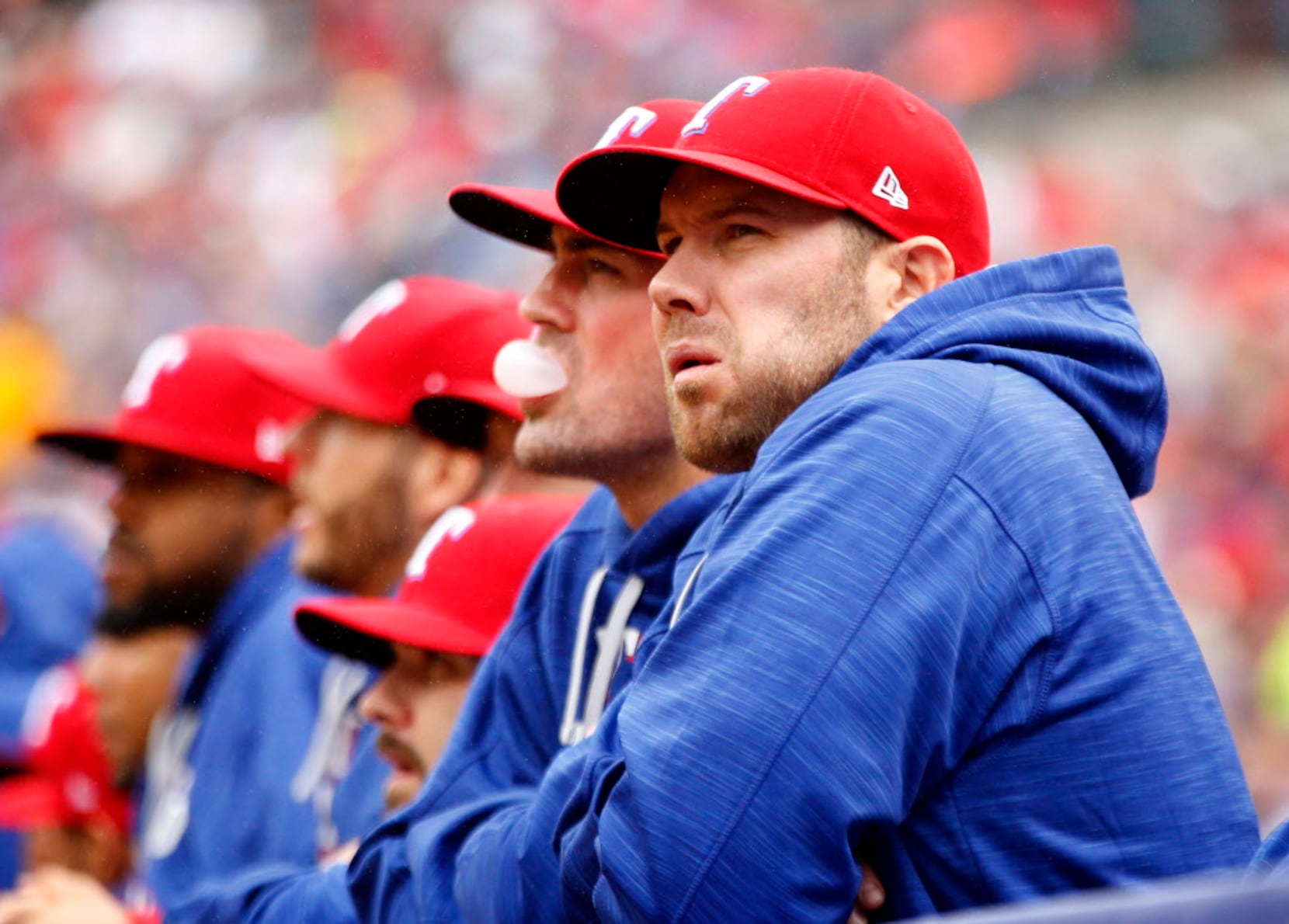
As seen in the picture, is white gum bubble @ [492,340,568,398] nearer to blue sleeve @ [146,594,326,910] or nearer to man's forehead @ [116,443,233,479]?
blue sleeve @ [146,594,326,910]

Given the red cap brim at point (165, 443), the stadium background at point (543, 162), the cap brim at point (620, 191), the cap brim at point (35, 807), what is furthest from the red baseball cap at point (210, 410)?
the stadium background at point (543, 162)

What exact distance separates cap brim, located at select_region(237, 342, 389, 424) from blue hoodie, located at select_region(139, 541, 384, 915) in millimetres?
356

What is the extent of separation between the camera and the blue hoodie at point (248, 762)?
2668 millimetres

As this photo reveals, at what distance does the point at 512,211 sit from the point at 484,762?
0.67 meters

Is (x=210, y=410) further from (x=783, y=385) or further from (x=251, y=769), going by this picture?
(x=783, y=385)

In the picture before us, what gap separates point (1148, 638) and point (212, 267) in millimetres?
7449

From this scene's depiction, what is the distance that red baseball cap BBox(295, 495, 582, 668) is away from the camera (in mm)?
2285

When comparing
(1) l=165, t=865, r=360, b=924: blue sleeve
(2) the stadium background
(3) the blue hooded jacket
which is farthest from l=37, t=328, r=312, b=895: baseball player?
(2) the stadium background

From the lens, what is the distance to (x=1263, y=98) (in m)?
7.35

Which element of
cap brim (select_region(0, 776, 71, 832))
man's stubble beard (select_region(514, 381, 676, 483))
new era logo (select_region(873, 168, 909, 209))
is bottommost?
cap brim (select_region(0, 776, 71, 832))

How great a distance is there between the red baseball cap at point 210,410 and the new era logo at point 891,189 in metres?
1.88

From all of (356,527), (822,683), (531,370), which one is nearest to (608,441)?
(531,370)

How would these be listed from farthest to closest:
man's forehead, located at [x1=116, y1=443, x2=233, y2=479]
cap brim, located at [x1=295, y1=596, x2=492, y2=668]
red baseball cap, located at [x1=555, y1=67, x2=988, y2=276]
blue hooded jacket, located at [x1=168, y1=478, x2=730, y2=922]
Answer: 1. man's forehead, located at [x1=116, y1=443, x2=233, y2=479]
2. cap brim, located at [x1=295, y1=596, x2=492, y2=668]
3. blue hooded jacket, located at [x1=168, y1=478, x2=730, y2=922]
4. red baseball cap, located at [x1=555, y1=67, x2=988, y2=276]

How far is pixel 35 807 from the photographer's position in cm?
338
